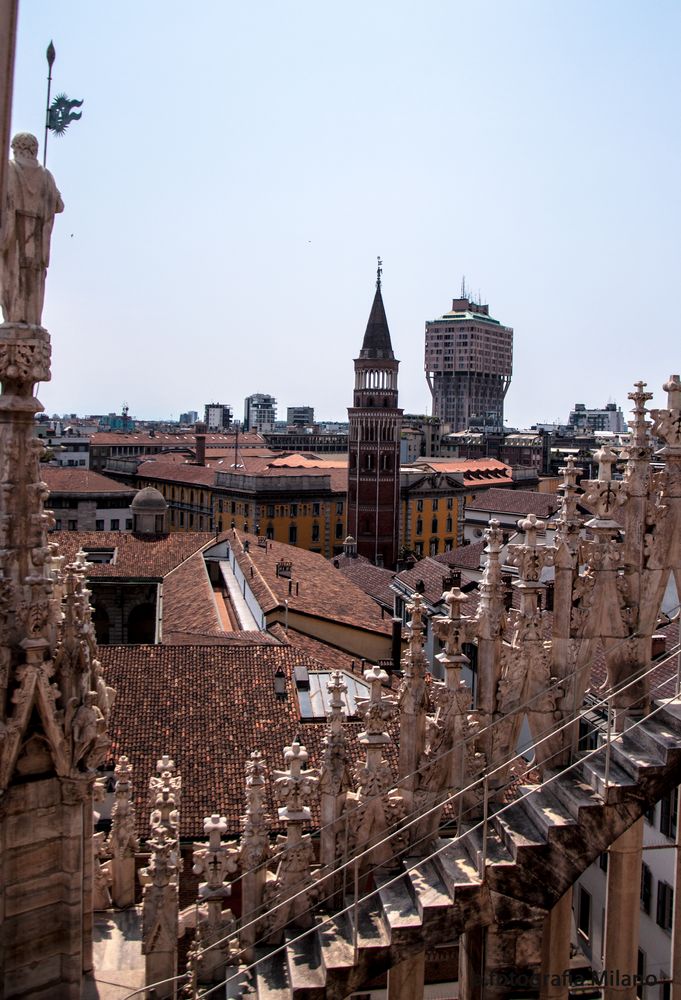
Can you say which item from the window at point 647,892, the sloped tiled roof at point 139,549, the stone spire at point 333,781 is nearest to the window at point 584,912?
the window at point 647,892

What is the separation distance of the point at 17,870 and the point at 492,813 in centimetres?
382

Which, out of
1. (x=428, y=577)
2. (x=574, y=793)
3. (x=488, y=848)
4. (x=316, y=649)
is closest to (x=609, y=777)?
(x=574, y=793)

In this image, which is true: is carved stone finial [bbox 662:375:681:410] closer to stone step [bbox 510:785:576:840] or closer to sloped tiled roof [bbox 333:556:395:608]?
stone step [bbox 510:785:576:840]

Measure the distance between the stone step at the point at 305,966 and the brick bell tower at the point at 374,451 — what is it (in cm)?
8548

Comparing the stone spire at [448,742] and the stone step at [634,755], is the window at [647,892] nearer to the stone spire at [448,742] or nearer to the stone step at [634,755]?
the stone step at [634,755]

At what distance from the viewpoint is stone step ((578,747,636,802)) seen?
763cm

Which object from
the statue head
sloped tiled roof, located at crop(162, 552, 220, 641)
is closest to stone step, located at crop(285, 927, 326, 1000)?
the statue head

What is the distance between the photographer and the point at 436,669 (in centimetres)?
3238

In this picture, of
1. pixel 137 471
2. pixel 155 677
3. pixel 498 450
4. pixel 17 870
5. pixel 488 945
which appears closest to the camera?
pixel 17 870

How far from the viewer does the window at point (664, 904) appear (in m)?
21.6

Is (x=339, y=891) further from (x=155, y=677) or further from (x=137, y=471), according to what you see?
(x=137, y=471)

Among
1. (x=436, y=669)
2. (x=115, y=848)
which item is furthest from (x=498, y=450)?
(x=115, y=848)

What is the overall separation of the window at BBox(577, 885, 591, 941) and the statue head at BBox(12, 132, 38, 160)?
74.7 ft

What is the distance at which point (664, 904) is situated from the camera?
863 inches
